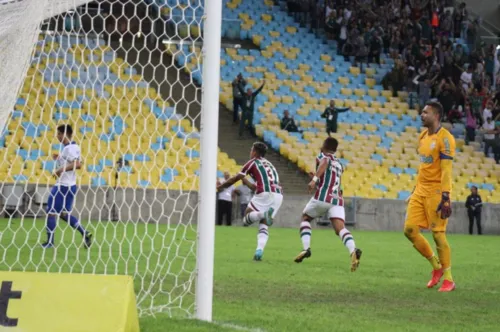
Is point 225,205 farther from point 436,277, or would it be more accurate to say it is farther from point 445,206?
point 445,206

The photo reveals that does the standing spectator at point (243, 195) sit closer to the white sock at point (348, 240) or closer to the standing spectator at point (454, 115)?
the standing spectator at point (454, 115)

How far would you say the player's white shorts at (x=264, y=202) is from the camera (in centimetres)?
1608

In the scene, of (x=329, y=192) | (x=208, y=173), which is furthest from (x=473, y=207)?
(x=208, y=173)

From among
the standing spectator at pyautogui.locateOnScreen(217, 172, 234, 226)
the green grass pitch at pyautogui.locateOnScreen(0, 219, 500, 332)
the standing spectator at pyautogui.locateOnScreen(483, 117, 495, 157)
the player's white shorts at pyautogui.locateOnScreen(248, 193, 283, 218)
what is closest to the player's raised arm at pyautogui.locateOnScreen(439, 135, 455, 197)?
the green grass pitch at pyautogui.locateOnScreen(0, 219, 500, 332)

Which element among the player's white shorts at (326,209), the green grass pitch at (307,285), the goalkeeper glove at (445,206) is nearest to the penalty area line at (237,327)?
the green grass pitch at (307,285)

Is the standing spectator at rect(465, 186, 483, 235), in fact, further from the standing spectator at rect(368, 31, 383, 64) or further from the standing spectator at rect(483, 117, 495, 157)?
the standing spectator at rect(368, 31, 383, 64)

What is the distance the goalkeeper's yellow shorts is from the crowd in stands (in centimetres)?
2344

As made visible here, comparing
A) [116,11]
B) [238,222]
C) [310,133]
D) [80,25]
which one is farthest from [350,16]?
[80,25]

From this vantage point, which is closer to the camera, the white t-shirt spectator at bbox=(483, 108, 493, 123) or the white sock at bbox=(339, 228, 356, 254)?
the white sock at bbox=(339, 228, 356, 254)

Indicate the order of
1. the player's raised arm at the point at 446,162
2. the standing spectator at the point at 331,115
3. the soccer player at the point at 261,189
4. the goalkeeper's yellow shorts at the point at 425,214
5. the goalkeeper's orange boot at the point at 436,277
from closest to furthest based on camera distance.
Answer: the player's raised arm at the point at 446,162, the goalkeeper's yellow shorts at the point at 425,214, the goalkeeper's orange boot at the point at 436,277, the soccer player at the point at 261,189, the standing spectator at the point at 331,115

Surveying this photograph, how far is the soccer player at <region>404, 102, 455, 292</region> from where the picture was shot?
11617 millimetres

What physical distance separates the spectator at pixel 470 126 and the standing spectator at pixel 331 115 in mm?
4607

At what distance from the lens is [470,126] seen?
1377 inches

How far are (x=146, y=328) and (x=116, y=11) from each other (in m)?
6.11
